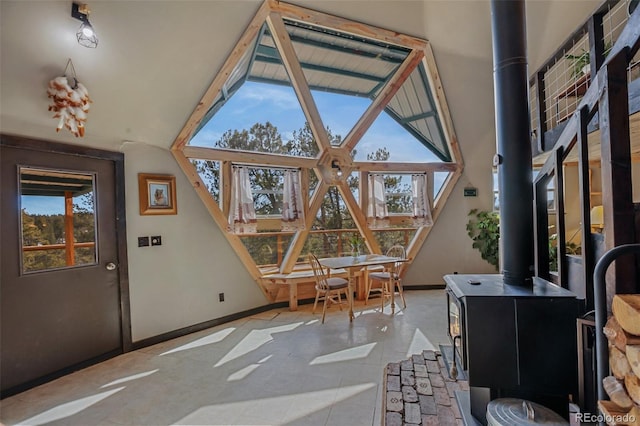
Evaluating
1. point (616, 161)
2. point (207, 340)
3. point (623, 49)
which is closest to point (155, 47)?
point (207, 340)

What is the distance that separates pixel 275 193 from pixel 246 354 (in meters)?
2.27

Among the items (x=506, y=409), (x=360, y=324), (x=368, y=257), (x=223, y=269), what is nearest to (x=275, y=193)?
(x=223, y=269)

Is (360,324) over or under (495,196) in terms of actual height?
under

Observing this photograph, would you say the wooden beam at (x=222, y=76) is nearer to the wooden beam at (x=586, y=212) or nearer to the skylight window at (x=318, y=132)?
the skylight window at (x=318, y=132)

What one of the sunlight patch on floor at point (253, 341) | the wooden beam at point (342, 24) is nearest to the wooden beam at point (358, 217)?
the sunlight patch on floor at point (253, 341)

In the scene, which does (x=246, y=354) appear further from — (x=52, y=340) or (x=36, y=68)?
(x=36, y=68)

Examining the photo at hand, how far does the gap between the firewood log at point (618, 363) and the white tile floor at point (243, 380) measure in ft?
4.48

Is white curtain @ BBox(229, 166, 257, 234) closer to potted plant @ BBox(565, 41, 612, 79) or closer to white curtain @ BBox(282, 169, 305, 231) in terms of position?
white curtain @ BBox(282, 169, 305, 231)

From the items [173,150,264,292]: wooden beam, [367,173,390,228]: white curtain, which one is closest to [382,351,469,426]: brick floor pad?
[173,150,264,292]: wooden beam

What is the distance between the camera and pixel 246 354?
3.08 meters

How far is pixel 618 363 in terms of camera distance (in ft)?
3.72

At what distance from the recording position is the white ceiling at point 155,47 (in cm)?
229

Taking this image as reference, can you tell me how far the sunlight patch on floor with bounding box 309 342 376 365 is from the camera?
9.53 feet

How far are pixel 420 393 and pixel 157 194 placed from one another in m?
3.27
